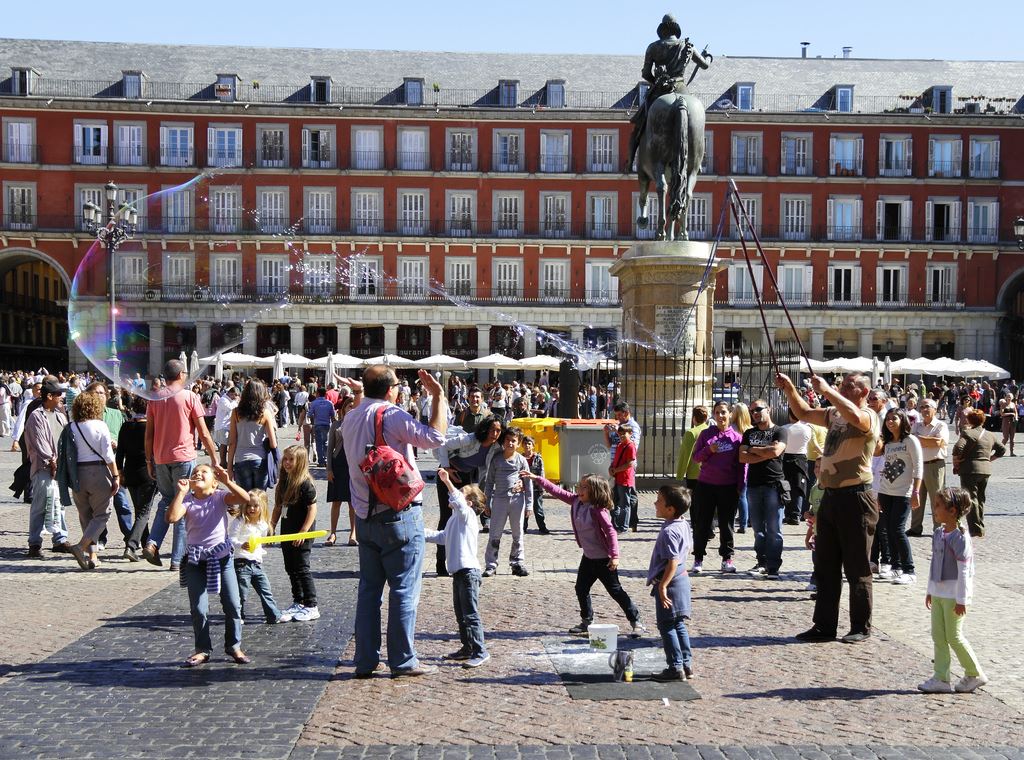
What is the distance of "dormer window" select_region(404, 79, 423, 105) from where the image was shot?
162 ft

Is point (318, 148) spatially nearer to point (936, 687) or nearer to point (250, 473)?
point (250, 473)

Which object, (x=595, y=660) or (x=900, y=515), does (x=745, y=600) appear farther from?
(x=595, y=660)

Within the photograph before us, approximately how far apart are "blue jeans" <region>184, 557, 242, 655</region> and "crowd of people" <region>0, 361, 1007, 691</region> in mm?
12

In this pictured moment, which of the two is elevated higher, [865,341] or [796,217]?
[796,217]

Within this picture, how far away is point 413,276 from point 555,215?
6.87m

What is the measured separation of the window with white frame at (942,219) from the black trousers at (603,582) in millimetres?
46332

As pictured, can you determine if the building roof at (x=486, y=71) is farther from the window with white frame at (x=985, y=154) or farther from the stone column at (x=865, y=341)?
the stone column at (x=865, y=341)

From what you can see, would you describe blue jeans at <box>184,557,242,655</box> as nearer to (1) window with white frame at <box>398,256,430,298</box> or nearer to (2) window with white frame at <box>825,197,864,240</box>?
(1) window with white frame at <box>398,256,430,298</box>

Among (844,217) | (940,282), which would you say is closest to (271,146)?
(844,217)

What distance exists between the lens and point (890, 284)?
1956 inches

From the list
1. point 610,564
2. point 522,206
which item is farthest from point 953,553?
point 522,206

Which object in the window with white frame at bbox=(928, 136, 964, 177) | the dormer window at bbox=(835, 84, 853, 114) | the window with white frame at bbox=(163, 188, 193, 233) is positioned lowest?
the window with white frame at bbox=(163, 188, 193, 233)

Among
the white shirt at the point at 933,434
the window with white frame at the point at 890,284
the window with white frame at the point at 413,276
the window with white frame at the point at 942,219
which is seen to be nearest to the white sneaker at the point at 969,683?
the white shirt at the point at 933,434

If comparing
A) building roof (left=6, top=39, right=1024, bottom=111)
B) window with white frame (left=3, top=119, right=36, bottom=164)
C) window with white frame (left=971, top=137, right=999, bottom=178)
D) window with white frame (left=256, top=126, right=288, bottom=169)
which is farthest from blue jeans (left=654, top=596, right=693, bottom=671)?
window with white frame (left=971, top=137, right=999, bottom=178)
